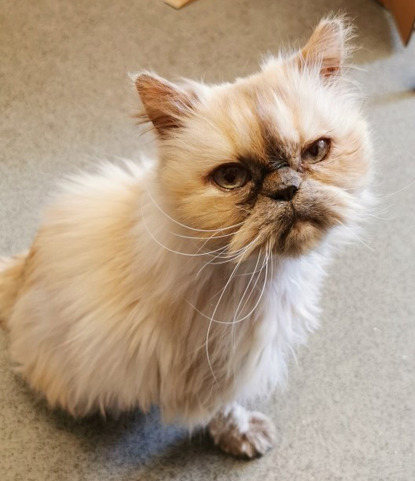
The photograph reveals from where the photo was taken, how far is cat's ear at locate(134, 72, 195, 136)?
2.90 feet

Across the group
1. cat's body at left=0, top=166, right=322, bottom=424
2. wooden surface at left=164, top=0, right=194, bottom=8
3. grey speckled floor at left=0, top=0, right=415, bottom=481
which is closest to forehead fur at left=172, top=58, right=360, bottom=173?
cat's body at left=0, top=166, right=322, bottom=424

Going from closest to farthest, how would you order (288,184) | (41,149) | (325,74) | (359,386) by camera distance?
(288,184)
(325,74)
(359,386)
(41,149)

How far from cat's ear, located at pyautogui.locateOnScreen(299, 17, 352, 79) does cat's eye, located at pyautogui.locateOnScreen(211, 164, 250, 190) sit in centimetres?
22

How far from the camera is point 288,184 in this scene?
83cm

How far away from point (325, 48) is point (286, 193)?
0.96ft

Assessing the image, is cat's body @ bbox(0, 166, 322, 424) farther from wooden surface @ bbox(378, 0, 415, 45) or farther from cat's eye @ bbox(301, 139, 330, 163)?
wooden surface @ bbox(378, 0, 415, 45)

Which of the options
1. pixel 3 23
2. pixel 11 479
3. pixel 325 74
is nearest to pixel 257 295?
pixel 325 74

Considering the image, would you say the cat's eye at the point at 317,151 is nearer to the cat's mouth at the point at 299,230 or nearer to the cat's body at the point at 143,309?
the cat's mouth at the point at 299,230

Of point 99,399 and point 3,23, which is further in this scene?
point 3,23

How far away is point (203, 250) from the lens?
0.92 metres

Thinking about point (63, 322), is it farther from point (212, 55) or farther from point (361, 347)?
point (212, 55)

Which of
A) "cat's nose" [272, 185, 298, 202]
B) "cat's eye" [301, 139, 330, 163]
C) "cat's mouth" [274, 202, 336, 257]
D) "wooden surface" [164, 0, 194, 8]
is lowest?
"cat's mouth" [274, 202, 336, 257]

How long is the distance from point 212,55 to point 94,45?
457 mm

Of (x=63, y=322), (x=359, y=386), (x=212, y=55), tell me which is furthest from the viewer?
Result: (x=212, y=55)
